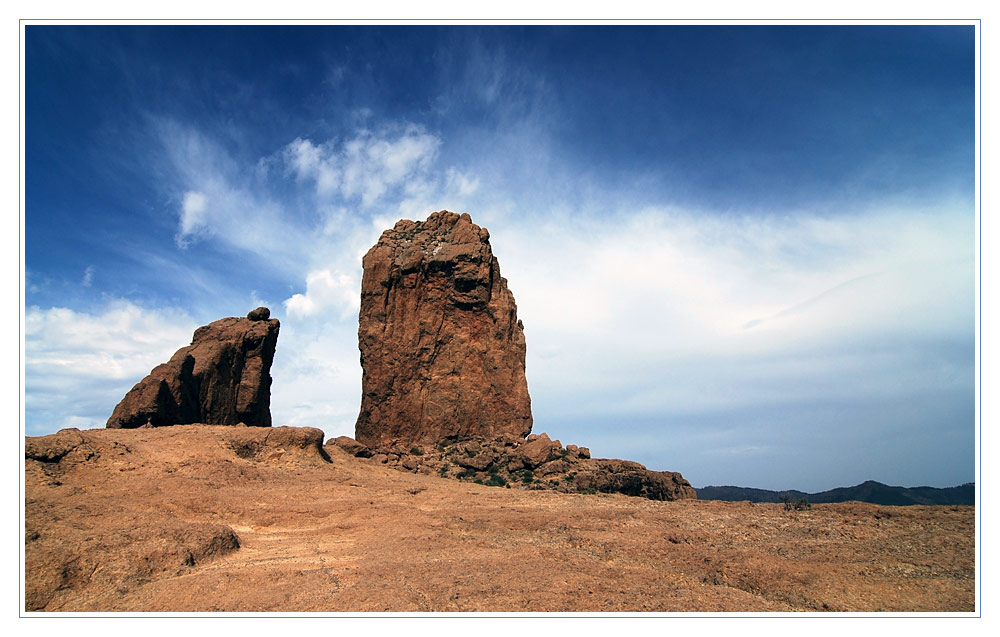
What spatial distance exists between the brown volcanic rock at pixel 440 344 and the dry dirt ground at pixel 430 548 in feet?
35.0

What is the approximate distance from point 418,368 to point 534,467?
852 centimetres

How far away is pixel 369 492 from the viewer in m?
16.8

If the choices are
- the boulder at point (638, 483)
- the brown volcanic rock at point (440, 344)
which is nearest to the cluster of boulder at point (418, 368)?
the brown volcanic rock at point (440, 344)

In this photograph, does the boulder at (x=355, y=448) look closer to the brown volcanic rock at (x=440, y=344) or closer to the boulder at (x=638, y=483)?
the brown volcanic rock at (x=440, y=344)

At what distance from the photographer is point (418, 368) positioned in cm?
2909

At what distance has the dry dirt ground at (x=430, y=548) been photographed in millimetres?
6797

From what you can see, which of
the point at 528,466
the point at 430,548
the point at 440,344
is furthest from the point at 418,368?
the point at 430,548

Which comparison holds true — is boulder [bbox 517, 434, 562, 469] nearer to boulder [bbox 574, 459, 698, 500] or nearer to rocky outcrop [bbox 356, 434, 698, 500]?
rocky outcrop [bbox 356, 434, 698, 500]

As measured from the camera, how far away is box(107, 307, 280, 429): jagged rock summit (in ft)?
82.2

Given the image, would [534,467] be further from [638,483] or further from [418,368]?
[418,368]

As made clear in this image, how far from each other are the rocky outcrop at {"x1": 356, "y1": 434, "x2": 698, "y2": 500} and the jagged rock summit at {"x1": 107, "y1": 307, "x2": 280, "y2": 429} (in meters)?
7.20

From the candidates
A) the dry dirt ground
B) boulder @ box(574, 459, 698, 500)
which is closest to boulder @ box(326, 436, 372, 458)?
the dry dirt ground
